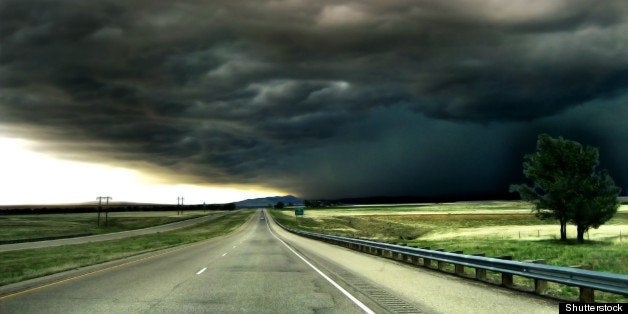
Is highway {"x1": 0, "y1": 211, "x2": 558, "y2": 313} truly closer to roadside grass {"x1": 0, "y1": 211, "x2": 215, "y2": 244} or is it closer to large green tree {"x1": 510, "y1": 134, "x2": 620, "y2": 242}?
large green tree {"x1": 510, "y1": 134, "x2": 620, "y2": 242}

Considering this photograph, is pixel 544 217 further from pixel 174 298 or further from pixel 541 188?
pixel 174 298

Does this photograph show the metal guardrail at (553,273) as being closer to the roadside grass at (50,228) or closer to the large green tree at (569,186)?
the large green tree at (569,186)

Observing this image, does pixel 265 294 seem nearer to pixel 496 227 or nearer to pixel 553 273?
pixel 553 273

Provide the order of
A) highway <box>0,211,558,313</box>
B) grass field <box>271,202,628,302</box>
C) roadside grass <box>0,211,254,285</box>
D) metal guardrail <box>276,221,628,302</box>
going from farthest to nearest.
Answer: grass field <box>271,202,628,302</box>
roadside grass <box>0,211,254,285</box>
highway <box>0,211,558,313</box>
metal guardrail <box>276,221,628,302</box>

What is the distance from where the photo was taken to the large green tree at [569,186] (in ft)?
158

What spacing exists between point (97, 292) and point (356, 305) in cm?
654

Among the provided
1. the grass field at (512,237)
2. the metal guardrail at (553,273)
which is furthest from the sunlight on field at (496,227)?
the metal guardrail at (553,273)

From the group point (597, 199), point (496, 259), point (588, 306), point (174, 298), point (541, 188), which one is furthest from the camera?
point (541, 188)

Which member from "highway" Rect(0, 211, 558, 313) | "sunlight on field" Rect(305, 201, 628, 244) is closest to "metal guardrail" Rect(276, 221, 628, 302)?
"highway" Rect(0, 211, 558, 313)

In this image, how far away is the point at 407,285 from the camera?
1338 centimetres

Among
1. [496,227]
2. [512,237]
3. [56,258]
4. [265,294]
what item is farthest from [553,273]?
[496,227]

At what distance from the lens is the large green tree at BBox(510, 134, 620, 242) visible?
158 feet

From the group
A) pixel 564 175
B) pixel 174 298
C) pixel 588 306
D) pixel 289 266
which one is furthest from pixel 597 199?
pixel 174 298

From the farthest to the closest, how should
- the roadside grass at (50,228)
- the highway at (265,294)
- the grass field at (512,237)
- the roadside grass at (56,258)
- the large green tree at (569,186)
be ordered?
1. the roadside grass at (50,228)
2. the large green tree at (569,186)
3. the grass field at (512,237)
4. the roadside grass at (56,258)
5. the highway at (265,294)
